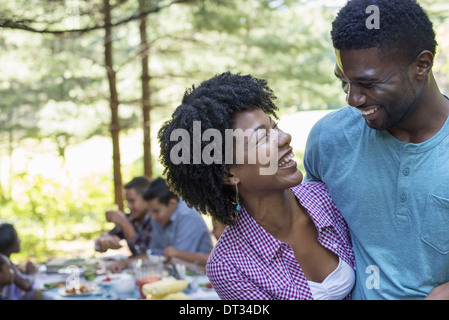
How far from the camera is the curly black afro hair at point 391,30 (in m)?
1.68

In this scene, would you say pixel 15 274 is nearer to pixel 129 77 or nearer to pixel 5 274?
pixel 5 274

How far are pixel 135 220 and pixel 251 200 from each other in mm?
3712

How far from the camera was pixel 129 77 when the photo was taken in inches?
441

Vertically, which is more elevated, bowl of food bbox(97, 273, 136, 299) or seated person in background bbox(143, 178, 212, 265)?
seated person in background bbox(143, 178, 212, 265)

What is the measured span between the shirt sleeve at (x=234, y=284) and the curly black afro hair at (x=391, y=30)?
89cm

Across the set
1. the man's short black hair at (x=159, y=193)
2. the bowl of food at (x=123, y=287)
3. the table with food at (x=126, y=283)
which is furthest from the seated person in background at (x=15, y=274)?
the man's short black hair at (x=159, y=193)

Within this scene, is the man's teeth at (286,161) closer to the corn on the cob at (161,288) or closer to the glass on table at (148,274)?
the corn on the cob at (161,288)

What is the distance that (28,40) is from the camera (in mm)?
10625

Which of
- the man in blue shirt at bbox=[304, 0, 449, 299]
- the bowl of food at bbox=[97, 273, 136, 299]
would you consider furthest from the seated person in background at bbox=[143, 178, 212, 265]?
the man in blue shirt at bbox=[304, 0, 449, 299]

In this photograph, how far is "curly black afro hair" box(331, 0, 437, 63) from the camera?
1.68m

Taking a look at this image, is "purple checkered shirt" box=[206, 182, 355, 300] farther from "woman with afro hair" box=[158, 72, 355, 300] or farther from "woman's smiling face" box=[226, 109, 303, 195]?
"woman's smiling face" box=[226, 109, 303, 195]

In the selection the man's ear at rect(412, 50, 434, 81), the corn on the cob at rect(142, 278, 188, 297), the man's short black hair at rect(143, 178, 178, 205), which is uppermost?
the man's ear at rect(412, 50, 434, 81)

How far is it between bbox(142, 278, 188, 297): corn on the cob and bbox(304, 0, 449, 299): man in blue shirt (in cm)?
173
